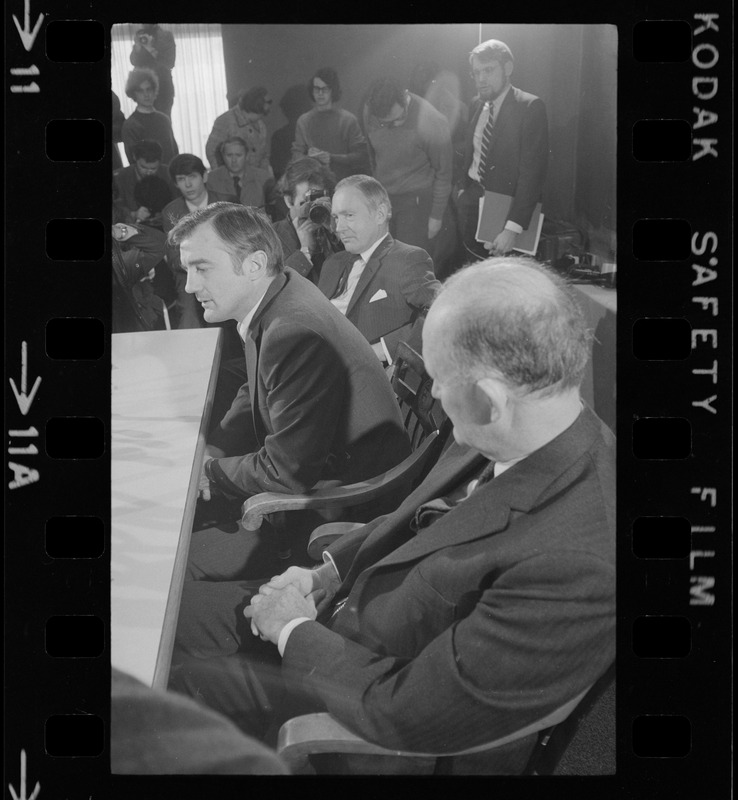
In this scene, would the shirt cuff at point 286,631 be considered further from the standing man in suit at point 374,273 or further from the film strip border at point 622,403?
the standing man in suit at point 374,273

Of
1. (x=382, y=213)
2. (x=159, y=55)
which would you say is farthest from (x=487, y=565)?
(x=159, y=55)

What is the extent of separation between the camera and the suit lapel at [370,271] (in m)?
2.54

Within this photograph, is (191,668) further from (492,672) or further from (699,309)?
(699,309)

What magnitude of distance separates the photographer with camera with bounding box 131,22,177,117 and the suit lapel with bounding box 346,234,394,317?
638 mm

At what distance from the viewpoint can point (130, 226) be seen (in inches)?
100.0

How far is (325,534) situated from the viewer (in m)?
2.54

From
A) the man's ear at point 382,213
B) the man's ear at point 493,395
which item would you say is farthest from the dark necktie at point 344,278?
the man's ear at point 493,395

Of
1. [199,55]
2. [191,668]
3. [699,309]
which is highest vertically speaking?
[199,55]

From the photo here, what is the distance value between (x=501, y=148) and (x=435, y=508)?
36.7 inches

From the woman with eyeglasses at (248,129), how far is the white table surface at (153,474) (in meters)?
0.45

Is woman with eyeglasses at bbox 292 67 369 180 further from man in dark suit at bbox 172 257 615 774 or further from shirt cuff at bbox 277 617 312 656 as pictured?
shirt cuff at bbox 277 617 312 656
